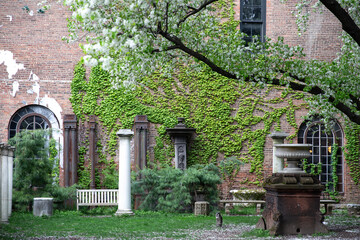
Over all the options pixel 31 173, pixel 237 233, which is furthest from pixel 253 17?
pixel 237 233

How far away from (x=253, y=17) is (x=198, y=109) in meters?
4.21

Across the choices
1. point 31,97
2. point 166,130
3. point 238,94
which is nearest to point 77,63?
point 31,97

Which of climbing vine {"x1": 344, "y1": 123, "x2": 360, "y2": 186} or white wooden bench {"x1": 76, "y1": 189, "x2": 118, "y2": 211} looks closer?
white wooden bench {"x1": 76, "y1": 189, "x2": 118, "y2": 211}

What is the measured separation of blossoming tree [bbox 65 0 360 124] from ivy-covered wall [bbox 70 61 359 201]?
553 cm

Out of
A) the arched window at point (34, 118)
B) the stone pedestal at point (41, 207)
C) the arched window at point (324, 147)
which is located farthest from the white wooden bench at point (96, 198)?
the arched window at point (324, 147)

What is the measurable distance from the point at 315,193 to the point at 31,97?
1195 cm

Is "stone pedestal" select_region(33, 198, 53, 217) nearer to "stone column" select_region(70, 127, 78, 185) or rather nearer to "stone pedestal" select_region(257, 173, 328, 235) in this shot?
"stone column" select_region(70, 127, 78, 185)

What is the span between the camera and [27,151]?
16609mm

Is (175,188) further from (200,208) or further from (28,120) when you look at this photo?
(28,120)

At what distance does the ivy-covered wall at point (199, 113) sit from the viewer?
1912 centimetres

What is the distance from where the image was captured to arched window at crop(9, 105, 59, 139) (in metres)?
18.9

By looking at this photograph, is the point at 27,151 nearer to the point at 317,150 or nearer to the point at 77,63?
the point at 77,63

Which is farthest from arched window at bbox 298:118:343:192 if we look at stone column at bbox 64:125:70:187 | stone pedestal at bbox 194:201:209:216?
stone column at bbox 64:125:70:187

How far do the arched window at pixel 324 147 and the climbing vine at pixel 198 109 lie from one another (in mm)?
723
